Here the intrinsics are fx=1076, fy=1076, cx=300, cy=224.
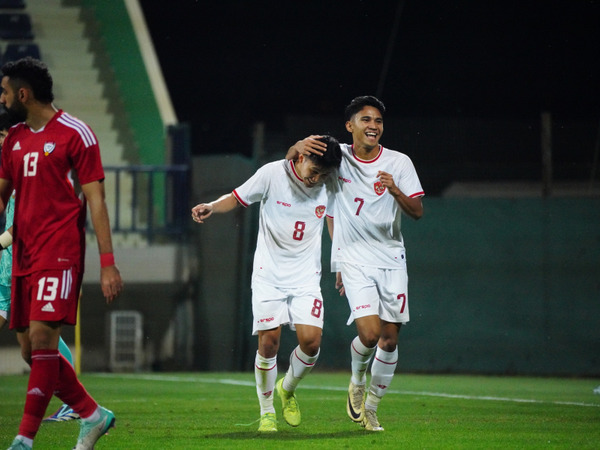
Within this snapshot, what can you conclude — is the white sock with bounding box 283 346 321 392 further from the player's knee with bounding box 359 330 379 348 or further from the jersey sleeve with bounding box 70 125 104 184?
the jersey sleeve with bounding box 70 125 104 184

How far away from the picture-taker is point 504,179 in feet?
50.1

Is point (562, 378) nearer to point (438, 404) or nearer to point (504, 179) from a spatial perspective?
point (504, 179)

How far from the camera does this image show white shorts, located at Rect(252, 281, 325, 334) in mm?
7535

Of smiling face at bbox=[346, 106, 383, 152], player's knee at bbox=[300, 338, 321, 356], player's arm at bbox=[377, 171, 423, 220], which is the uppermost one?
smiling face at bbox=[346, 106, 383, 152]

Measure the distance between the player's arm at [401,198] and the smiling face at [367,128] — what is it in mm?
461

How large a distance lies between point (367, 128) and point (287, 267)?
3.76 feet

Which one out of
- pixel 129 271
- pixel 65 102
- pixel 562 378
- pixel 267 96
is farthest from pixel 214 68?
pixel 562 378

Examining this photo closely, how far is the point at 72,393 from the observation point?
5898mm

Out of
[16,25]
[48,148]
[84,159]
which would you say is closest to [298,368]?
[84,159]

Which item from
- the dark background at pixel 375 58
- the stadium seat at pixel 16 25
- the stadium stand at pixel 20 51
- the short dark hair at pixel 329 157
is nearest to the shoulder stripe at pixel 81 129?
the short dark hair at pixel 329 157

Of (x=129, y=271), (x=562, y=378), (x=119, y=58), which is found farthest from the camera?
(x=119, y=58)

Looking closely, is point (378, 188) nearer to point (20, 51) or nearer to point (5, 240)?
point (5, 240)

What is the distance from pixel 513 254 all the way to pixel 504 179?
1112 millimetres

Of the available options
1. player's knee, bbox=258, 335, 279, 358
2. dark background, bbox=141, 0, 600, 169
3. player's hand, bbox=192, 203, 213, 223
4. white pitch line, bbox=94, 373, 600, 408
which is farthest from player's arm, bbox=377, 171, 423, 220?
dark background, bbox=141, 0, 600, 169
